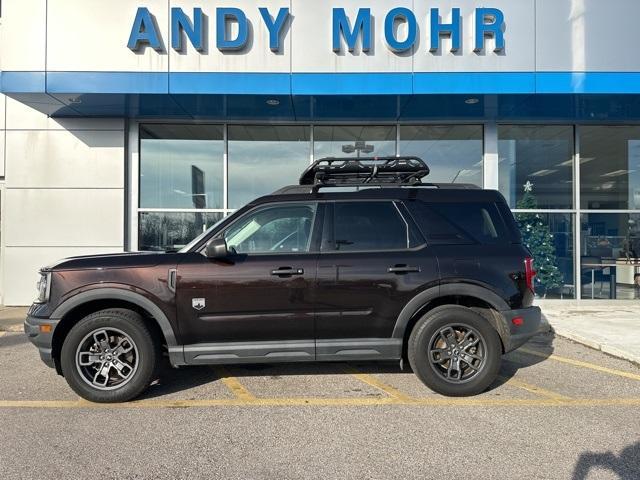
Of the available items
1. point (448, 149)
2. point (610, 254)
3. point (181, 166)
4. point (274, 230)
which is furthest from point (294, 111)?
point (610, 254)

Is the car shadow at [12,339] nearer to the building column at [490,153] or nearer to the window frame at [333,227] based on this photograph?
the window frame at [333,227]

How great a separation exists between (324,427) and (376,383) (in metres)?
1.21

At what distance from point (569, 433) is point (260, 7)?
322 inches

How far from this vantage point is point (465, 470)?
3307 millimetres

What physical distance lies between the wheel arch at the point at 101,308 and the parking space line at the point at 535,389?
343 centimetres

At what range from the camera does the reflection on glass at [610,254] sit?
10.9 meters

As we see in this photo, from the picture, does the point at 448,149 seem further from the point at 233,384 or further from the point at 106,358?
the point at 106,358

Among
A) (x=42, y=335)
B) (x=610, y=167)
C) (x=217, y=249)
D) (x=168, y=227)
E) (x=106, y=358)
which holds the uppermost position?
(x=610, y=167)

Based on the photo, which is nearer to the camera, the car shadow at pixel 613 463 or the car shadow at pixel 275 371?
the car shadow at pixel 613 463

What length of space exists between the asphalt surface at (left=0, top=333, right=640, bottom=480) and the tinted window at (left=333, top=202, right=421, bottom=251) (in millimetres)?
1447

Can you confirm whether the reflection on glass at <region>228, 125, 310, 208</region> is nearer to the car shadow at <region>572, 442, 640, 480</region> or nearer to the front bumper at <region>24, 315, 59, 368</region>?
the front bumper at <region>24, 315, 59, 368</region>

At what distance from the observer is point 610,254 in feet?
36.0

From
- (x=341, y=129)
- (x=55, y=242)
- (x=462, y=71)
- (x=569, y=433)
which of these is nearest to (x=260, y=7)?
(x=341, y=129)

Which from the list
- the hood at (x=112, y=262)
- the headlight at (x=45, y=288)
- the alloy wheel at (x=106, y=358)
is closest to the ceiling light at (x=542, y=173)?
the hood at (x=112, y=262)
